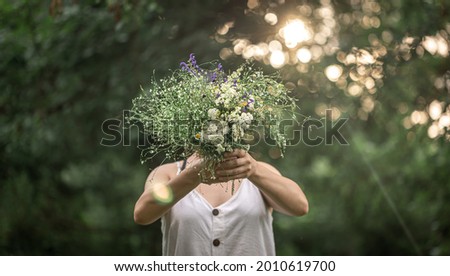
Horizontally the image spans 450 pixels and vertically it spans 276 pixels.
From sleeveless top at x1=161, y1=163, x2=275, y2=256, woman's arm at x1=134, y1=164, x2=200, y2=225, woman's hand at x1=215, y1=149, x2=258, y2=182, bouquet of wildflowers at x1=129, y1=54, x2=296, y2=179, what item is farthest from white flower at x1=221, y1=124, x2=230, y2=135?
sleeveless top at x1=161, y1=163, x2=275, y2=256

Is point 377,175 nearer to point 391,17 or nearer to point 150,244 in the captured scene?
point 391,17

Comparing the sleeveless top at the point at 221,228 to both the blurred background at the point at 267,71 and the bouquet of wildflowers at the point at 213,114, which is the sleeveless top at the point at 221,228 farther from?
the blurred background at the point at 267,71

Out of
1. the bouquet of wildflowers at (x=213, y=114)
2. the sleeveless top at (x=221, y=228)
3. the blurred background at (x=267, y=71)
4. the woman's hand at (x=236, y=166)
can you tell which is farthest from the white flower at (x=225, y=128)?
the blurred background at (x=267, y=71)

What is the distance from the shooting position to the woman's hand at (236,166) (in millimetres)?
2779

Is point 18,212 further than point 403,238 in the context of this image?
No

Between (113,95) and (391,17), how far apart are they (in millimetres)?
2478

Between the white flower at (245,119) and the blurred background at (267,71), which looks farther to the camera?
the blurred background at (267,71)

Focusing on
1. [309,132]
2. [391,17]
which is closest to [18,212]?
[309,132]

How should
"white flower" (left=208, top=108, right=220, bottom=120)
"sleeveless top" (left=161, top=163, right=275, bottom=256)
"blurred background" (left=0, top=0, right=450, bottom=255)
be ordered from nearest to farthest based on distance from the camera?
"white flower" (left=208, top=108, right=220, bottom=120) → "sleeveless top" (left=161, top=163, right=275, bottom=256) → "blurred background" (left=0, top=0, right=450, bottom=255)

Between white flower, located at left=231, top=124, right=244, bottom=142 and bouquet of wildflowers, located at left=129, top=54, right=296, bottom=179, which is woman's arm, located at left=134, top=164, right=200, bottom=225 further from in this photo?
white flower, located at left=231, top=124, right=244, bottom=142

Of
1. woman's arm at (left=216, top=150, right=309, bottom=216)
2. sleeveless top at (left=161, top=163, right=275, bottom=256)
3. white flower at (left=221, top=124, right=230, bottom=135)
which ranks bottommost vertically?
sleeveless top at (left=161, top=163, right=275, bottom=256)

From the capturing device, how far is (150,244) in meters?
6.35

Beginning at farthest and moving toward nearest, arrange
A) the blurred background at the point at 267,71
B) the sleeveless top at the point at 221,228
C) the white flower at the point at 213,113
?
the blurred background at the point at 267,71 < the sleeveless top at the point at 221,228 < the white flower at the point at 213,113

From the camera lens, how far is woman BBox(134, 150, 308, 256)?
2803 millimetres
